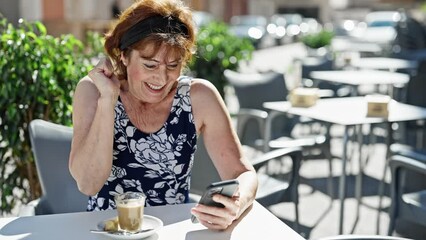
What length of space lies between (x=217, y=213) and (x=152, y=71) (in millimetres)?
645

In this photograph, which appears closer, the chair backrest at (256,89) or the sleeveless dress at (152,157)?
the sleeveless dress at (152,157)

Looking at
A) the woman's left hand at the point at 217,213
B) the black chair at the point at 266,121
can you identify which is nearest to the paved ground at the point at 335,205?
the black chair at the point at 266,121

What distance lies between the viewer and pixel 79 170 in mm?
2254

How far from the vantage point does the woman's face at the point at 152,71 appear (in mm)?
2240

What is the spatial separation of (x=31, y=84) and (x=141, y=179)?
1.14 metres

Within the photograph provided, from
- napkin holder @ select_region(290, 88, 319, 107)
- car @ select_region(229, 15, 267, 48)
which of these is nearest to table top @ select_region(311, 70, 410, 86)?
napkin holder @ select_region(290, 88, 319, 107)

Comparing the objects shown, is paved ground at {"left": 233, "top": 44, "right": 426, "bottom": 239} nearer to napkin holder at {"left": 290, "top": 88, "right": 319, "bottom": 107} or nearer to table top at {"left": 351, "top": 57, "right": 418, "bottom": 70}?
napkin holder at {"left": 290, "top": 88, "right": 319, "bottom": 107}

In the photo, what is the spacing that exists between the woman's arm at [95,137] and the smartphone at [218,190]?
1.78 ft

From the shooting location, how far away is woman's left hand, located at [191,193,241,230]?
185cm

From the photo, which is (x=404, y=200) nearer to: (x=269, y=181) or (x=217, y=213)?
(x=269, y=181)

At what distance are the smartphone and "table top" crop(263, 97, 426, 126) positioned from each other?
82.7 inches

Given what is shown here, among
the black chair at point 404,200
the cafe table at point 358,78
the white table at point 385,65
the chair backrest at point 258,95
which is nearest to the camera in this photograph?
the black chair at point 404,200

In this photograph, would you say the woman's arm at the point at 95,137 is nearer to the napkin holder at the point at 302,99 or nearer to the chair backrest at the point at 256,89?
the napkin holder at the point at 302,99

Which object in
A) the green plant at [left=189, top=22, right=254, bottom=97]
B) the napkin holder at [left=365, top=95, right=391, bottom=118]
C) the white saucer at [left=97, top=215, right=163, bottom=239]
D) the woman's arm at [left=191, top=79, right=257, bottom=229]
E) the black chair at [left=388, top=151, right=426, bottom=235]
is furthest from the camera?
the green plant at [left=189, top=22, right=254, bottom=97]
